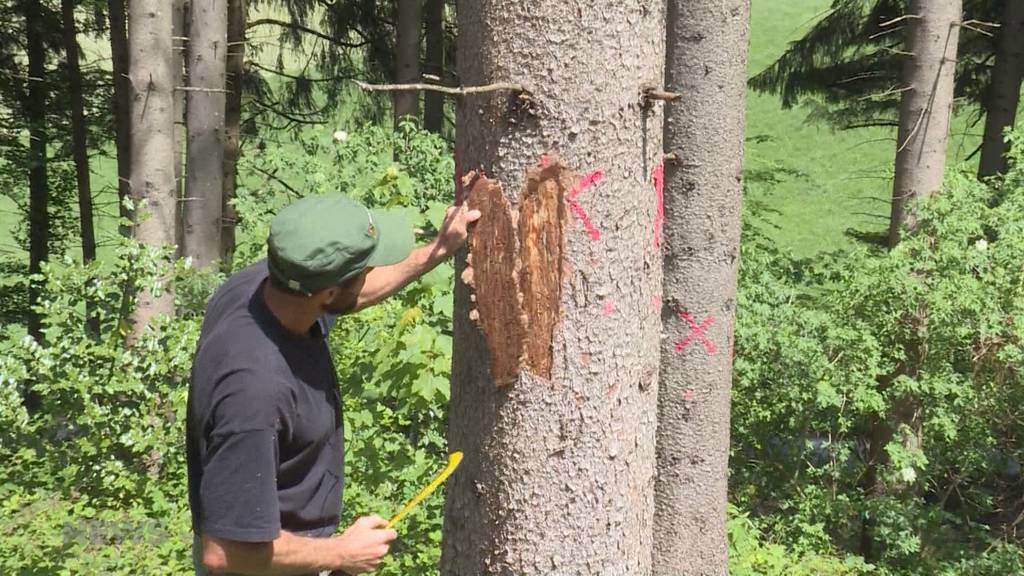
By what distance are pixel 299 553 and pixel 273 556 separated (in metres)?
0.07

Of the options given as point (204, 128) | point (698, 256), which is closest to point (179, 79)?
point (204, 128)

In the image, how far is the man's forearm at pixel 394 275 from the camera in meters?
2.50

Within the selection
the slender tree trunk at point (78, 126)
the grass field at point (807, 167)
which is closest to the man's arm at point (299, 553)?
the slender tree trunk at point (78, 126)

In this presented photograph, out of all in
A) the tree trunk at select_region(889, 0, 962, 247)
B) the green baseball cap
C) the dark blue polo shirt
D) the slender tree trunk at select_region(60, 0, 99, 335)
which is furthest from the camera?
the slender tree trunk at select_region(60, 0, 99, 335)

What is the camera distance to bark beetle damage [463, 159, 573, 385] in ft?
6.72

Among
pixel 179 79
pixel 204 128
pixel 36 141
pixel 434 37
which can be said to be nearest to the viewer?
pixel 204 128

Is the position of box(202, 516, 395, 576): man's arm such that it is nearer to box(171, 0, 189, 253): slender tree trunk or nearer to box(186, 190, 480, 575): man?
box(186, 190, 480, 575): man

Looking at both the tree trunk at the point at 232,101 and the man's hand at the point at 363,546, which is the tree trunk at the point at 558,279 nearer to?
the man's hand at the point at 363,546

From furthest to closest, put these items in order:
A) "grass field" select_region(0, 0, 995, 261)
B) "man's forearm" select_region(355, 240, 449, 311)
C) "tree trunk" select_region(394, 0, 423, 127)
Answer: "grass field" select_region(0, 0, 995, 261) → "tree trunk" select_region(394, 0, 423, 127) → "man's forearm" select_region(355, 240, 449, 311)

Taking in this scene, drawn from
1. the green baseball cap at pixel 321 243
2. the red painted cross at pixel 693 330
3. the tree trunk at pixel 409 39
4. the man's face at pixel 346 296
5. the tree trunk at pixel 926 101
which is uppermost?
the tree trunk at pixel 409 39

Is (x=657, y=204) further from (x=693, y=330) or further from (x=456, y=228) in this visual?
(x=693, y=330)

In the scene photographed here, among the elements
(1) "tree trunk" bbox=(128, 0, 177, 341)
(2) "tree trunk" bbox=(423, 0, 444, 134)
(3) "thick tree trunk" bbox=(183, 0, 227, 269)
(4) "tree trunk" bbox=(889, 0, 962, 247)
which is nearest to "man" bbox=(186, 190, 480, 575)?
(1) "tree trunk" bbox=(128, 0, 177, 341)

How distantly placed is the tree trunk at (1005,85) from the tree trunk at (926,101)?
3.76 metres

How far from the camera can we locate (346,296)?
2314 mm
